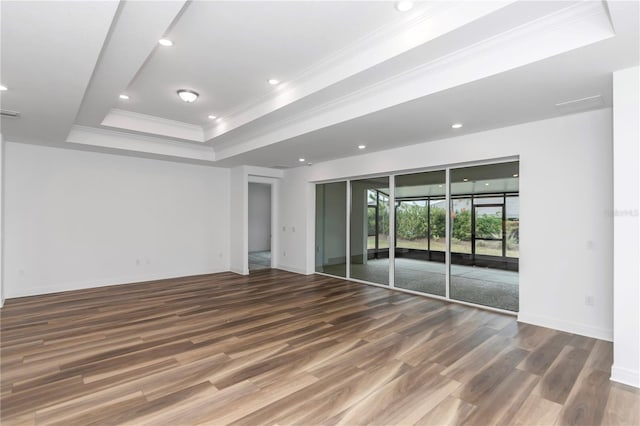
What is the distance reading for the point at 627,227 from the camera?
273cm

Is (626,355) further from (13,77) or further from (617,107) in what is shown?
(13,77)

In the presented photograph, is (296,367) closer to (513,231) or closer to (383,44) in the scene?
(383,44)

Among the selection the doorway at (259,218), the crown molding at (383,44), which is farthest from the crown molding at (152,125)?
the doorway at (259,218)

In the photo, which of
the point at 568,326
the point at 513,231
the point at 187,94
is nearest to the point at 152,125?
the point at 187,94

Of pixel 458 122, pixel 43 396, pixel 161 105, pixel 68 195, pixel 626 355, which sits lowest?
pixel 43 396

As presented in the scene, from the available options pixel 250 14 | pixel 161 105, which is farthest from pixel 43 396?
pixel 161 105

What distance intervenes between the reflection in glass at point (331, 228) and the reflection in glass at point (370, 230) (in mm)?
257

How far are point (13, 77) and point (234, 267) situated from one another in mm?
5721

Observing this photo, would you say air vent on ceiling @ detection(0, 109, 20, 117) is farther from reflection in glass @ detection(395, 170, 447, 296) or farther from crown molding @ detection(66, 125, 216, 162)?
reflection in glass @ detection(395, 170, 447, 296)

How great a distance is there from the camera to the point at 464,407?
92.3 inches

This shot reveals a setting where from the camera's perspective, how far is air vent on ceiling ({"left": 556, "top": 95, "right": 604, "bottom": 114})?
3.37 m

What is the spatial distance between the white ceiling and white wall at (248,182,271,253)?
7339 mm

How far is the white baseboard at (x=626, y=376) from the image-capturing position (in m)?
2.65

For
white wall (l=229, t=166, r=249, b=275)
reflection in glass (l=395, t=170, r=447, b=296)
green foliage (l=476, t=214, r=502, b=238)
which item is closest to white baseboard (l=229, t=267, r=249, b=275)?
white wall (l=229, t=166, r=249, b=275)
